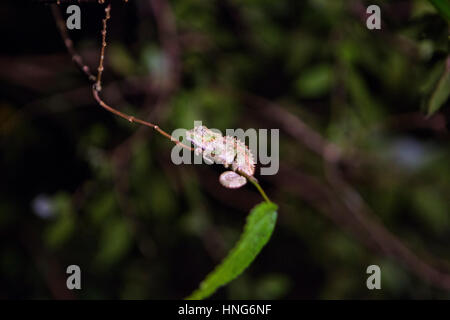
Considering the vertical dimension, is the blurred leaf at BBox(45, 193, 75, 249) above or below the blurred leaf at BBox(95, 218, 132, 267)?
above

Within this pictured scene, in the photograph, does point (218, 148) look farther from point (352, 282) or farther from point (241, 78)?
point (352, 282)

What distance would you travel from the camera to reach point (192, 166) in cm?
134

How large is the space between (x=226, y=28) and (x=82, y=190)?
0.67 metres

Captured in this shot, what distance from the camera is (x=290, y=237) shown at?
155cm

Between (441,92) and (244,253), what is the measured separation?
0.34m

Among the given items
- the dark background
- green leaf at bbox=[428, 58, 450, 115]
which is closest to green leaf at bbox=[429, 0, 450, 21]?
green leaf at bbox=[428, 58, 450, 115]

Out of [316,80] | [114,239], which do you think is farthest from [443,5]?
[114,239]

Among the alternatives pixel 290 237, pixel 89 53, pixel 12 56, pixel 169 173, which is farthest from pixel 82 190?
pixel 290 237

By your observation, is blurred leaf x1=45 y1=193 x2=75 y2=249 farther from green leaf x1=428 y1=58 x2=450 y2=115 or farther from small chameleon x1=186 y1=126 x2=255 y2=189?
green leaf x1=428 y1=58 x2=450 y2=115

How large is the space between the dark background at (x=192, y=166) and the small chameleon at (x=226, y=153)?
58 cm

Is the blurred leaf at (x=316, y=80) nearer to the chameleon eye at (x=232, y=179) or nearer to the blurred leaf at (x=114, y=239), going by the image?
the blurred leaf at (x=114, y=239)

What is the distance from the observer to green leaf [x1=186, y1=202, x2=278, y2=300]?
44cm

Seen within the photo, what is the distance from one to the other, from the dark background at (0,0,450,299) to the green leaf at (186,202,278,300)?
0.62 meters

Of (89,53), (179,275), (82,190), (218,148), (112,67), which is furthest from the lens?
(179,275)
